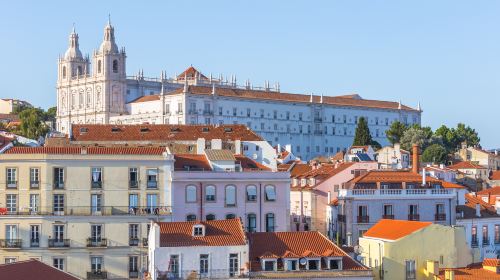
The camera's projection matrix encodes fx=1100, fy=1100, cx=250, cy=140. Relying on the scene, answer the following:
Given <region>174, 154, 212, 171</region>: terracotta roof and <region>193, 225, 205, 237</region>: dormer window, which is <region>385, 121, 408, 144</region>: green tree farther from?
<region>193, 225, 205, 237</region>: dormer window

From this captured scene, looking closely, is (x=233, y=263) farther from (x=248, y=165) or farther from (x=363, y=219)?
(x=363, y=219)

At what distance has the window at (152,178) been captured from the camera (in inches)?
2591

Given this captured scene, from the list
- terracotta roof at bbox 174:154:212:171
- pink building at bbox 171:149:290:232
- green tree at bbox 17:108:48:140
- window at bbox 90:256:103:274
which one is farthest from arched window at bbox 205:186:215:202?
green tree at bbox 17:108:48:140

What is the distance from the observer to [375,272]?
58.3 meters

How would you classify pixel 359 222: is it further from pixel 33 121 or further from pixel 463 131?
pixel 463 131

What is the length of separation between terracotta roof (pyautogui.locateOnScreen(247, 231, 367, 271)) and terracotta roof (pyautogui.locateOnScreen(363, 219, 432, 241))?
4938mm

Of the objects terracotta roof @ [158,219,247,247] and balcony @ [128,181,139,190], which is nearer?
terracotta roof @ [158,219,247,247]

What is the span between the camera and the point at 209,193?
67812mm

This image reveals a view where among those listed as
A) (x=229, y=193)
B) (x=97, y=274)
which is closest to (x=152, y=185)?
(x=229, y=193)

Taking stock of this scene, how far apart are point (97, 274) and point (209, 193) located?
8.95 meters

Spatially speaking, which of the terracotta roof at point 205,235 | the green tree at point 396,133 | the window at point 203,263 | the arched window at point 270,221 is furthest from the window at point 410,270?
the green tree at point 396,133

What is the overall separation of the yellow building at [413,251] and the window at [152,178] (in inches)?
531

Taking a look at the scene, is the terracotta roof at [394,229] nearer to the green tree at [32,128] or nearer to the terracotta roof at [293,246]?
the terracotta roof at [293,246]

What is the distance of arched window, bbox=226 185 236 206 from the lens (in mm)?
68250
